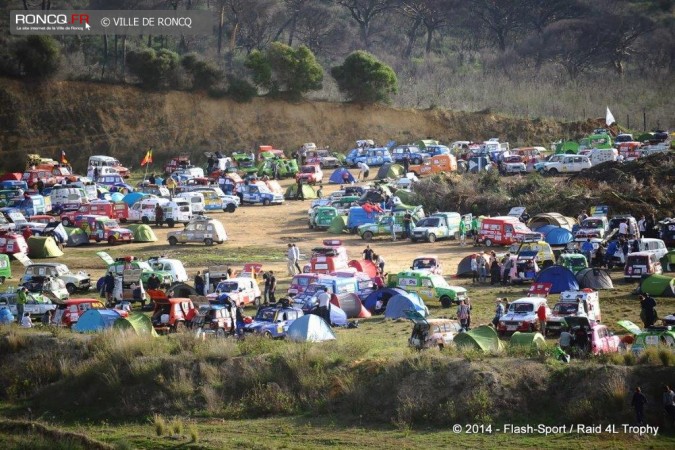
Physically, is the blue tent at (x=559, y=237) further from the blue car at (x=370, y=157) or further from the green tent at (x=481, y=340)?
the blue car at (x=370, y=157)

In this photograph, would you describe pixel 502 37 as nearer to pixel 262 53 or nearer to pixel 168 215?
pixel 262 53

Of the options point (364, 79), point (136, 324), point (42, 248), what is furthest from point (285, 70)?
point (136, 324)

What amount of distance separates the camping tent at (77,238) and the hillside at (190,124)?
Result: 26.3 meters

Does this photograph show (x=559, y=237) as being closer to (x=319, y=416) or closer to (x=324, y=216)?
(x=324, y=216)

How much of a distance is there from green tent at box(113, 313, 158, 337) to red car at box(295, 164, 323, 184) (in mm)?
32771

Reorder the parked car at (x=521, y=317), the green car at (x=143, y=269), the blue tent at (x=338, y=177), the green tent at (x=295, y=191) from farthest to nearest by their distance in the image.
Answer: the blue tent at (x=338, y=177) < the green tent at (x=295, y=191) < the green car at (x=143, y=269) < the parked car at (x=521, y=317)

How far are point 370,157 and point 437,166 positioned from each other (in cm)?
644

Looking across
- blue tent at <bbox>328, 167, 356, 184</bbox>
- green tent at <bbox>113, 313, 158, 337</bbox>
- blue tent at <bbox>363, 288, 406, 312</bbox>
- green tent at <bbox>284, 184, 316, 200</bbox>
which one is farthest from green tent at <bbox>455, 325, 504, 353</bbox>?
blue tent at <bbox>328, 167, 356, 184</bbox>

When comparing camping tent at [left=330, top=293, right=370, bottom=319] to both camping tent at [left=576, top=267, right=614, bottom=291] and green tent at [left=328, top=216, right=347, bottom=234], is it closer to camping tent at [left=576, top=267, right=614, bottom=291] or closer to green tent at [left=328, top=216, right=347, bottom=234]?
camping tent at [left=576, top=267, right=614, bottom=291]

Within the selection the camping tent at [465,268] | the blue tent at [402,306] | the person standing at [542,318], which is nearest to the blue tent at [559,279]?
the blue tent at [402,306]

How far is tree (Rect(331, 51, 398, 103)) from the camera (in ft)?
257

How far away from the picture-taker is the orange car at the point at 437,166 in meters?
63.8

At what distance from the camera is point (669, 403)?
66.9ft

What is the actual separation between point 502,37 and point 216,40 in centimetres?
2551
